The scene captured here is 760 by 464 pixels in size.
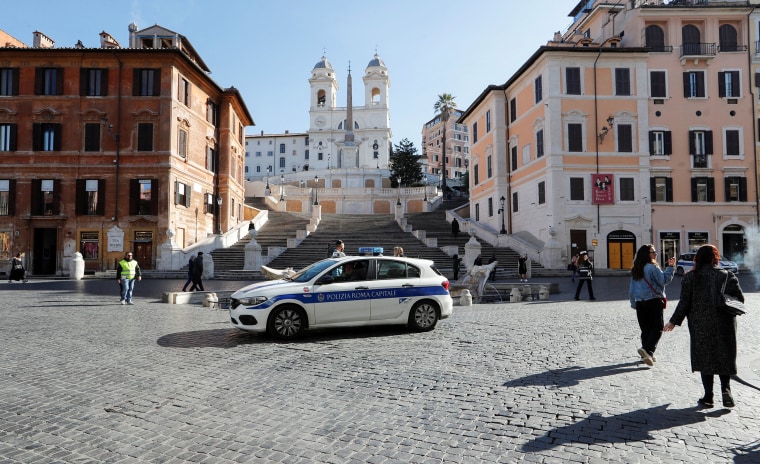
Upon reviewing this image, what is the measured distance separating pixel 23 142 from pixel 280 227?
59.8ft

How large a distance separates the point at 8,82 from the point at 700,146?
45.7 metres

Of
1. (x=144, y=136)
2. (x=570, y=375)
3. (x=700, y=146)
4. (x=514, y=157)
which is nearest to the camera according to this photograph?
(x=570, y=375)

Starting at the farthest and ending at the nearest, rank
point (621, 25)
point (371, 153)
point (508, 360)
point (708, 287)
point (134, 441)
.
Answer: point (371, 153) → point (621, 25) → point (508, 360) → point (708, 287) → point (134, 441)

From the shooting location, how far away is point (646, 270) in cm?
755

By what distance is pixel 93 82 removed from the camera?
1325 inches

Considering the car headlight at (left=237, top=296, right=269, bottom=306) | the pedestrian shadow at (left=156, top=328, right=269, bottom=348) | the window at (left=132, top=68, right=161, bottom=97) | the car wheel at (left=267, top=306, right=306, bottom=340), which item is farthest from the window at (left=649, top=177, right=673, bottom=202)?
the window at (left=132, top=68, right=161, bottom=97)

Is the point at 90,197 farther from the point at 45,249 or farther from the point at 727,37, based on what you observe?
the point at 727,37

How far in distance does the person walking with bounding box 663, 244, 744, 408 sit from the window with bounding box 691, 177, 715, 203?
34540mm

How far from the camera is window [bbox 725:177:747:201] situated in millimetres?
35344

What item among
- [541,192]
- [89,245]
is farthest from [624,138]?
[89,245]

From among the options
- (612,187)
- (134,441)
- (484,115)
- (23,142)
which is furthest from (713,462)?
(484,115)

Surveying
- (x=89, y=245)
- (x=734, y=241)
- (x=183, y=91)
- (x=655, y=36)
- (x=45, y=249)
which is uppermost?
(x=655, y=36)

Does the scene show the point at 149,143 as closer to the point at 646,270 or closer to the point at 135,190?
the point at 135,190

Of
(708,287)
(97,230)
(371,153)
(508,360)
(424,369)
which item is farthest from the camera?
(371,153)
